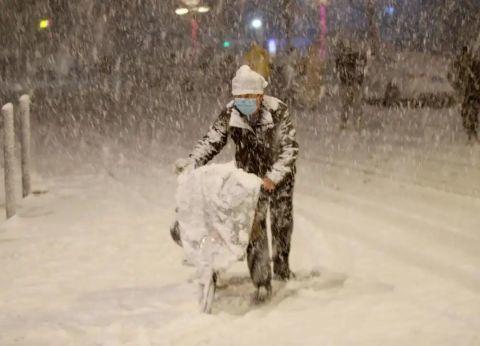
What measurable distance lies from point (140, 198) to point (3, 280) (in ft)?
10.8

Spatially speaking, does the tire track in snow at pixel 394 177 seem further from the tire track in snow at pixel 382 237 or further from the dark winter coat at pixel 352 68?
the dark winter coat at pixel 352 68

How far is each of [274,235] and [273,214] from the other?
187 mm

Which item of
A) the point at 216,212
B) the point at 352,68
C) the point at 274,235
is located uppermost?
the point at 352,68

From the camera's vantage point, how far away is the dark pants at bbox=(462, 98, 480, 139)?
12.9 m

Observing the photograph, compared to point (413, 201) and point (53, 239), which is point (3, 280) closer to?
point (53, 239)

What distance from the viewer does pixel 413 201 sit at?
869 centimetres

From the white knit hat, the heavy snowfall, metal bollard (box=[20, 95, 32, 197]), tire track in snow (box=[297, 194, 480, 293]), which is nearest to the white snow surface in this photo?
the heavy snowfall

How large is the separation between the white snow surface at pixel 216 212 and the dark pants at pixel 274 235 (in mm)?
356

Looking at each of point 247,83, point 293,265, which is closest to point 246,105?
point 247,83

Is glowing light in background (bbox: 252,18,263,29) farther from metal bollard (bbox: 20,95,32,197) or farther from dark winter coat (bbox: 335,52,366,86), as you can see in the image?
metal bollard (bbox: 20,95,32,197)

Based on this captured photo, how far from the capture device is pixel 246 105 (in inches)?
199

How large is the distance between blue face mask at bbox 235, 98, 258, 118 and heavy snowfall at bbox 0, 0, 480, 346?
7 centimetres

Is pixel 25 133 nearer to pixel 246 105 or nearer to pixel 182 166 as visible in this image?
pixel 182 166

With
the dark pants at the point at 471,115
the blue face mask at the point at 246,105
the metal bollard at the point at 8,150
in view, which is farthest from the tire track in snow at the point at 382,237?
the dark pants at the point at 471,115
